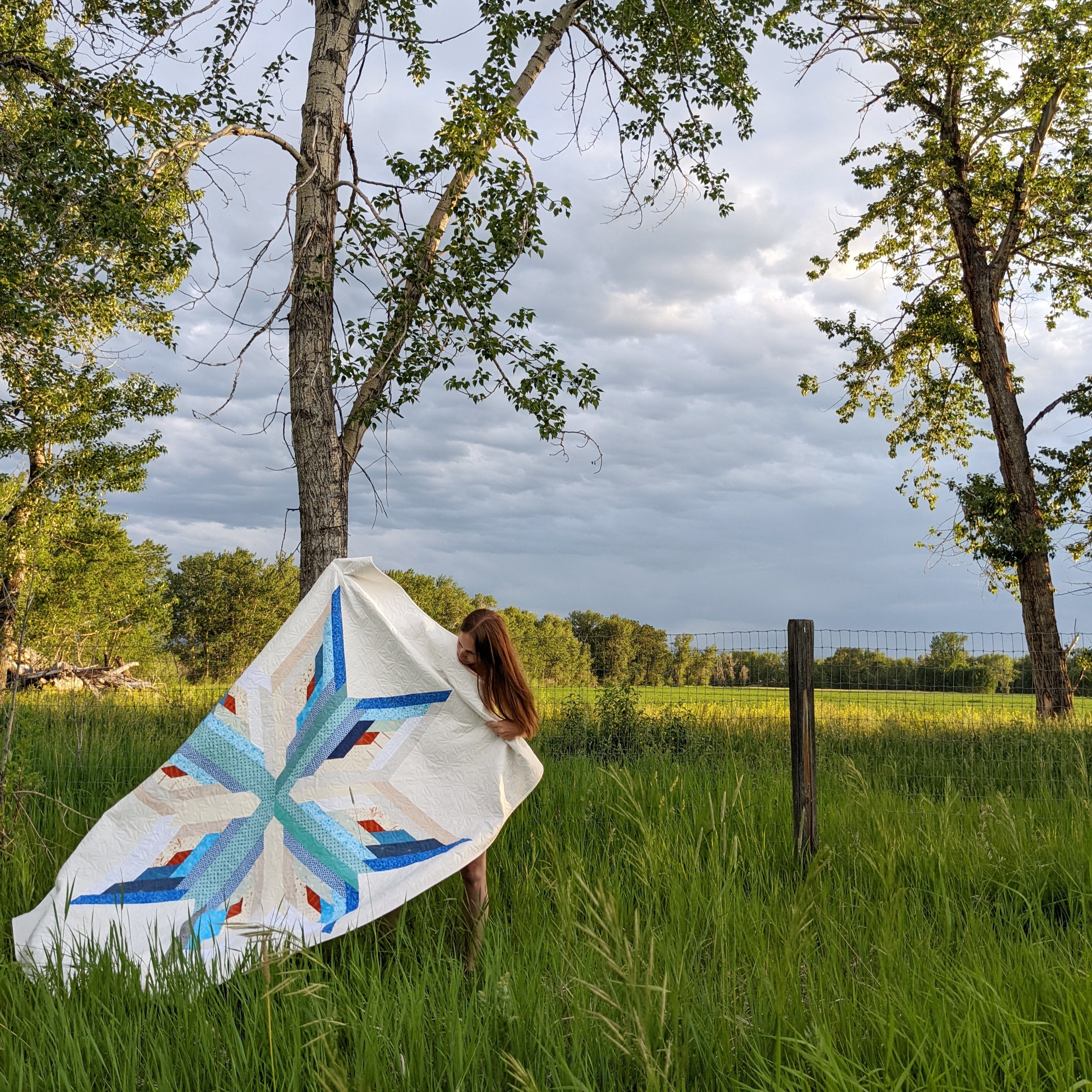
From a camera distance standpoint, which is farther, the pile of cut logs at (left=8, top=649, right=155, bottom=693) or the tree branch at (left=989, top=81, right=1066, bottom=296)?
the pile of cut logs at (left=8, top=649, right=155, bottom=693)

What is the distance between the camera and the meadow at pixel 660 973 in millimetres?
2283

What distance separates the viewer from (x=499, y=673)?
12.8ft

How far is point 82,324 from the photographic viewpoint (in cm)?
1038

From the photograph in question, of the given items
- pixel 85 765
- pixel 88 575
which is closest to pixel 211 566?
pixel 88 575

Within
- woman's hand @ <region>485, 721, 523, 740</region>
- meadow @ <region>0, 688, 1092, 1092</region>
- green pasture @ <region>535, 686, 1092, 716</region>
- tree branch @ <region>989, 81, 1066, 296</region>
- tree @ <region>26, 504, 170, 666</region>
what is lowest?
meadow @ <region>0, 688, 1092, 1092</region>

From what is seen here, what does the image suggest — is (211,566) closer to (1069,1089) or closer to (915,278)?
(915,278)

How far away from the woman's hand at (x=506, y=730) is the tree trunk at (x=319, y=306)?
3.00m

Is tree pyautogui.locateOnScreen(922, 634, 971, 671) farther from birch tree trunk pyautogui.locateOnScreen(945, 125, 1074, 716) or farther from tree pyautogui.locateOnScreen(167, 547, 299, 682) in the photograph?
tree pyautogui.locateOnScreen(167, 547, 299, 682)

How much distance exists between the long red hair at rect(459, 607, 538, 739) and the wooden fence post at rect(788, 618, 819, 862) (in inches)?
75.1

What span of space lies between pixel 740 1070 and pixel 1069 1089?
844 millimetres

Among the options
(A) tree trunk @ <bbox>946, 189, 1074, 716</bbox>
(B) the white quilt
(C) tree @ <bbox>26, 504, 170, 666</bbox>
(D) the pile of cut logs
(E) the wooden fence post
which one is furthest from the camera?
(C) tree @ <bbox>26, 504, 170, 666</bbox>

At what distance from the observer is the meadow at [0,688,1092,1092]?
2.28m

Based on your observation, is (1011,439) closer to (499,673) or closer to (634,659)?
(634,659)

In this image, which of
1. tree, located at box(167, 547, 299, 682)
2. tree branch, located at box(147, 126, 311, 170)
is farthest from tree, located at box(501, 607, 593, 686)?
tree, located at box(167, 547, 299, 682)
